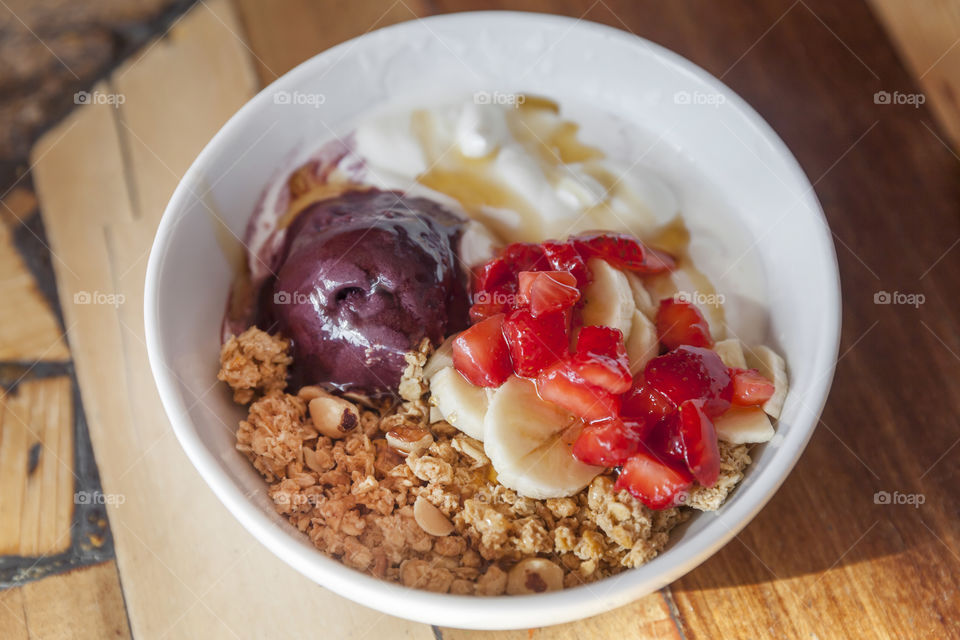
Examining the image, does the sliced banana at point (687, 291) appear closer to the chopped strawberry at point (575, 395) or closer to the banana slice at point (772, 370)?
the banana slice at point (772, 370)

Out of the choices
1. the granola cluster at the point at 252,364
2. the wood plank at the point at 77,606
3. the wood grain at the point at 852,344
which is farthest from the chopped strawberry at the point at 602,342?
the wood plank at the point at 77,606

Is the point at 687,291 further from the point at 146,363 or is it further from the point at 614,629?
the point at 146,363

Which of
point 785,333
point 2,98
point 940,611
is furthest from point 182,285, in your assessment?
point 940,611

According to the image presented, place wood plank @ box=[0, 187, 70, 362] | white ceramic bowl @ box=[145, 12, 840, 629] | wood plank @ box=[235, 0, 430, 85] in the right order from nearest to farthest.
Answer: white ceramic bowl @ box=[145, 12, 840, 629] → wood plank @ box=[0, 187, 70, 362] → wood plank @ box=[235, 0, 430, 85]

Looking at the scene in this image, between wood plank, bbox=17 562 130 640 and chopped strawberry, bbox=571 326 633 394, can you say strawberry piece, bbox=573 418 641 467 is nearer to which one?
chopped strawberry, bbox=571 326 633 394

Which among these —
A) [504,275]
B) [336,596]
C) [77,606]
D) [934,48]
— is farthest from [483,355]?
[934,48]

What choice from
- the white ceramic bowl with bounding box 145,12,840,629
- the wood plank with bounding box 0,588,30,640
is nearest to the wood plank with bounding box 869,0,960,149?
the white ceramic bowl with bounding box 145,12,840,629

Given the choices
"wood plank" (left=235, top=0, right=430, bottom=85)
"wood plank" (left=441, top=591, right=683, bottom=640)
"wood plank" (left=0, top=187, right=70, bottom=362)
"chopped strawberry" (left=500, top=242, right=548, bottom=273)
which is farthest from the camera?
"wood plank" (left=235, top=0, right=430, bottom=85)
